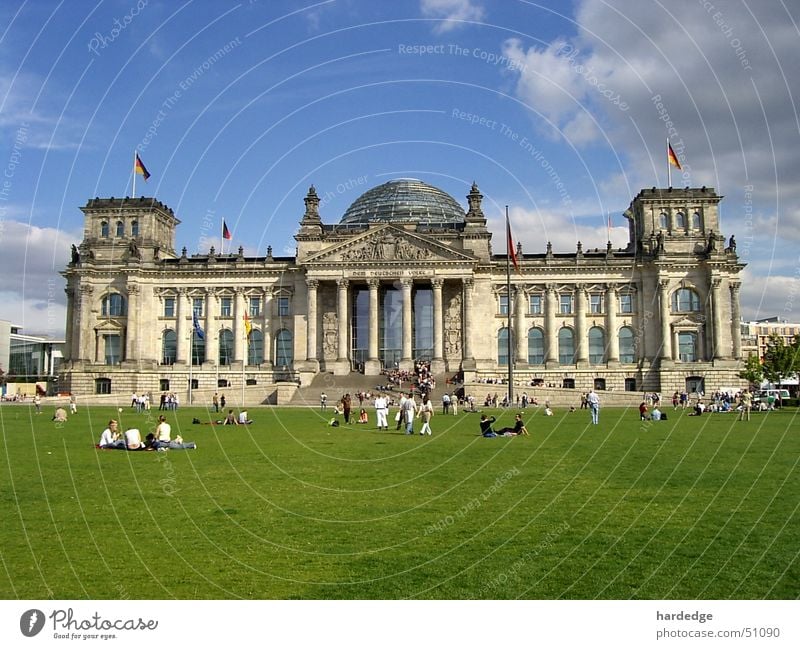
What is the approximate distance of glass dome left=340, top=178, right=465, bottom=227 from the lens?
96875 millimetres

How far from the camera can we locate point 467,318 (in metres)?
83.4

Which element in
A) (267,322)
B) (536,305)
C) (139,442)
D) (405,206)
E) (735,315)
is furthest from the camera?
(405,206)

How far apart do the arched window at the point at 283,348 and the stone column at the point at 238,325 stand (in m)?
4.18

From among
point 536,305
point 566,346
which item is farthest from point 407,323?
→ point 566,346

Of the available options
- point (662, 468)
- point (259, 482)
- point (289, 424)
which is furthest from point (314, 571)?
point (289, 424)

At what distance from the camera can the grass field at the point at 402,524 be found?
1088 centimetres

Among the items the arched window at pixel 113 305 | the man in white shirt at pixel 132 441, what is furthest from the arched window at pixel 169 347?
the man in white shirt at pixel 132 441

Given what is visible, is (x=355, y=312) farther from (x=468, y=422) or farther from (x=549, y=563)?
(x=549, y=563)

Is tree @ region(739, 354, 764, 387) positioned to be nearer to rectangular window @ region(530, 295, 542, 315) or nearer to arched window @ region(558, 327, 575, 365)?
arched window @ region(558, 327, 575, 365)

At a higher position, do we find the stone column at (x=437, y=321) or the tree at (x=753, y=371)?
the stone column at (x=437, y=321)

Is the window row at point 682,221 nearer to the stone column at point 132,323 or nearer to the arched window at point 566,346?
the arched window at point 566,346

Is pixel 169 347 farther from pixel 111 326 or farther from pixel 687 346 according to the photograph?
pixel 687 346

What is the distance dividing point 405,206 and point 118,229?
37182 millimetres

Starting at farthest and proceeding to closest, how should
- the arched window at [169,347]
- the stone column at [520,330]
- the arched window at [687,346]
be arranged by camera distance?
the arched window at [169,347]
the stone column at [520,330]
the arched window at [687,346]
